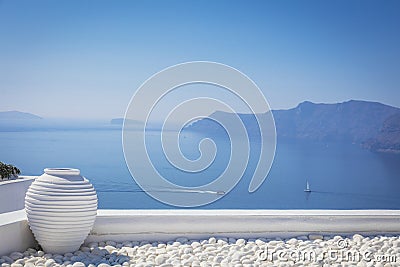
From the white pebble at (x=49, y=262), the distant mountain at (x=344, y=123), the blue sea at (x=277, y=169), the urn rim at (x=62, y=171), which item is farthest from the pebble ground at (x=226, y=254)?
the distant mountain at (x=344, y=123)

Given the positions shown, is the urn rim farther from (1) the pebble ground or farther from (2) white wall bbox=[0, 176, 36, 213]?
(2) white wall bbox=[0, 176, 36, 213]

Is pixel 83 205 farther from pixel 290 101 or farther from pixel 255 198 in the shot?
pixel 290 101

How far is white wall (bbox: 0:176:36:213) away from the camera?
4.83m

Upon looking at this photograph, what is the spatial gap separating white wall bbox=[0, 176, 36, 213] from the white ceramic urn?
2227 mm

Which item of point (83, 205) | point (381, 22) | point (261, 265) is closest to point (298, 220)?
point (261, 265)

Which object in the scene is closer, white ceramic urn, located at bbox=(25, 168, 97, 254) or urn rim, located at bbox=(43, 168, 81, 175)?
white ceramic urn, located at bbox=(25, 168, 97, 254)

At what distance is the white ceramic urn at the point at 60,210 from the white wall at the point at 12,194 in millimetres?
2227

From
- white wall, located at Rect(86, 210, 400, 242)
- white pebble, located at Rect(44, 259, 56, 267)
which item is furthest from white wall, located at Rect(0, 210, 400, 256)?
white pebble, located at Rect(44, 259, 56, 267)

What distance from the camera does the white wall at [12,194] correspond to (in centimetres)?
483

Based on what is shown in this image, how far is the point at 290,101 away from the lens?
36.4 ft

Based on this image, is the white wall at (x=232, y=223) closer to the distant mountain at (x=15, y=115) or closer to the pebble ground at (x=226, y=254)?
the pebble ground at (x=226, y=254)

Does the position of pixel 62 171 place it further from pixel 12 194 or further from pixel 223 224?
pixel 12 194

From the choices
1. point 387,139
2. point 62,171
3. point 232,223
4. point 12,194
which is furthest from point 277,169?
point 62,171

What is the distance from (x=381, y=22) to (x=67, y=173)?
993 cm
